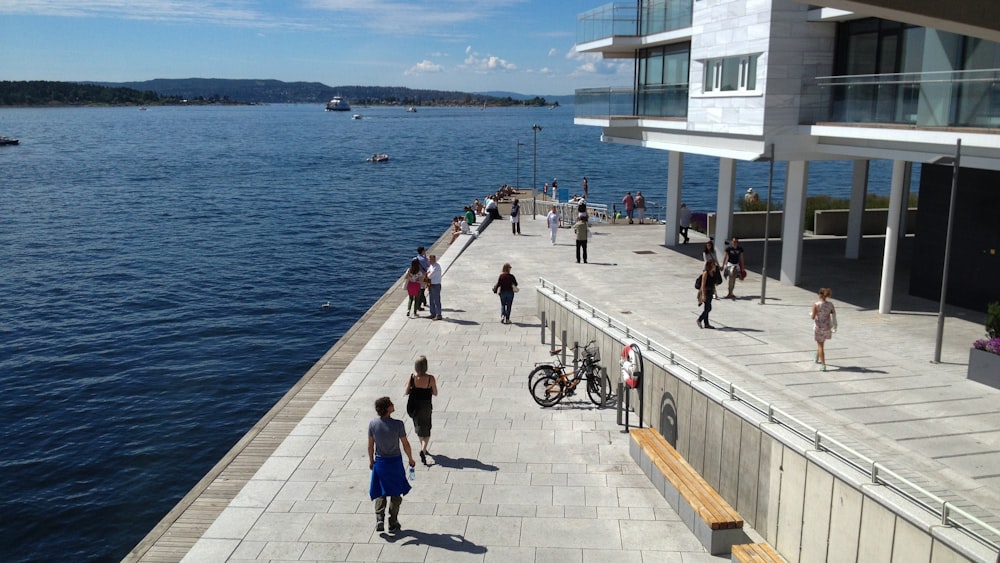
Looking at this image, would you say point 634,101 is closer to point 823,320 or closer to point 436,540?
point 823,320

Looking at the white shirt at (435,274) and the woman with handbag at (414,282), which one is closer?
the white shirt at (435,274)

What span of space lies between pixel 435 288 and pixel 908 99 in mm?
11380

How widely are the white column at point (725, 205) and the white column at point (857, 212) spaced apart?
3.94 metres

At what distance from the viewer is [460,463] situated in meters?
12.4

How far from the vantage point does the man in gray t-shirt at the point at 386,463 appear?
10.1 meters

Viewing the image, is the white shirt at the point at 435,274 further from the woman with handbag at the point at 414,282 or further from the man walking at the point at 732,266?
the man walking at the point at 732,266

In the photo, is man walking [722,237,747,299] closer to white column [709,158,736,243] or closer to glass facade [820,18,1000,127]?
glass facade [820,18,1000,127]

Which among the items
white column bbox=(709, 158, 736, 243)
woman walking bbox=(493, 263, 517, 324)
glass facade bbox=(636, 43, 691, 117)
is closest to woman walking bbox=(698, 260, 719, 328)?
woman walking bbox=(493, 263, 517, 324)

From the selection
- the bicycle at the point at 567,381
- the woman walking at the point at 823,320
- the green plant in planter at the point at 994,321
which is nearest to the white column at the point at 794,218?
the woman walking at the point at 823,320

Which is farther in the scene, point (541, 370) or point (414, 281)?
point (414, 281)

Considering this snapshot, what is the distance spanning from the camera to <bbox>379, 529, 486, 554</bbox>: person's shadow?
987 centimetres

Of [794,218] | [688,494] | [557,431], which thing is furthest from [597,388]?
[794,218]

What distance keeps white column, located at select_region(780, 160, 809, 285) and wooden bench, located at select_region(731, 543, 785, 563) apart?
14715mm

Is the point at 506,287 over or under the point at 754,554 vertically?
over
